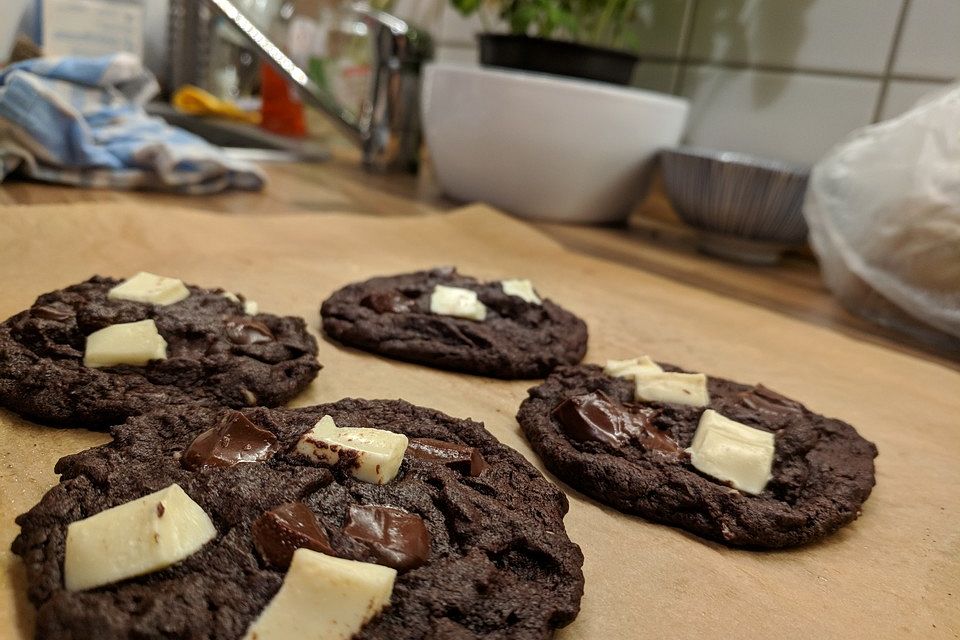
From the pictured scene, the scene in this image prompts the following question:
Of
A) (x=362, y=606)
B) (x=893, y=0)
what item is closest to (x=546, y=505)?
(x=362, y=606)

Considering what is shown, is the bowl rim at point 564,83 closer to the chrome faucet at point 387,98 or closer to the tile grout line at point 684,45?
the tile grout line at point 684,45

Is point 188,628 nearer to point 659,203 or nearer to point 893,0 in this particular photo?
point 893,0

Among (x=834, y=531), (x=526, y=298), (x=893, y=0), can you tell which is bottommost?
(x=834, y=531)

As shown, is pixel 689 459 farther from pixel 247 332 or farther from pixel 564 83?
pixel 564 83

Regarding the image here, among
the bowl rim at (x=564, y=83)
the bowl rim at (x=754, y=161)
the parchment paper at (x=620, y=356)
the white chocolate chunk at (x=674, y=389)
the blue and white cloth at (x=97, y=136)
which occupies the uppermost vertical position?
the bowl rim at (x=564, y=83)

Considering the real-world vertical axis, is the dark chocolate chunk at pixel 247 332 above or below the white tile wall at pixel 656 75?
below

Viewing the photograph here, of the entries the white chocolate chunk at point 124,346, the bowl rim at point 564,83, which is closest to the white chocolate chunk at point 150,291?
the white chocolate chunk at point 124,346

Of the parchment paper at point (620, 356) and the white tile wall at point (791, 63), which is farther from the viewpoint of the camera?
the white tile wall at point (791, 63)
